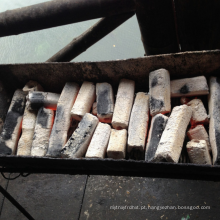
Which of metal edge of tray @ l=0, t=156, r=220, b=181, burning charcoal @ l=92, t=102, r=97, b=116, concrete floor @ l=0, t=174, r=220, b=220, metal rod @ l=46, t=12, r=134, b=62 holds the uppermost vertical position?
metal rod @ l=46, t=12, r=134, b=62

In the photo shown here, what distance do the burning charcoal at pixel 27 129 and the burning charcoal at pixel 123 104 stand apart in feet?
2.95

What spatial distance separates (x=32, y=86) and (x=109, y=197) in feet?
4.90

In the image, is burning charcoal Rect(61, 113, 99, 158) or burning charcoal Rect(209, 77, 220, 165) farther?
burning charcoal Rect(61, 113, 99, 158)

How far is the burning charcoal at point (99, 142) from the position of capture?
2166 mm

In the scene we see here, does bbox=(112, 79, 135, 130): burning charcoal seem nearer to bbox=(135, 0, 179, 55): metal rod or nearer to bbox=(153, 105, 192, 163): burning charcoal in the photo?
bbox=(153, 105, 192, 163): burning charcoal

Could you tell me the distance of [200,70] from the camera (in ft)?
7.98

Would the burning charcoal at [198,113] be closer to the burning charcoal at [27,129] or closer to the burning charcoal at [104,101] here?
the burning charcoal at [104,101]

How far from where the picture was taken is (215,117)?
215cm

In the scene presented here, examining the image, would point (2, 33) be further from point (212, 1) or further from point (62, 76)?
point (212, 1)

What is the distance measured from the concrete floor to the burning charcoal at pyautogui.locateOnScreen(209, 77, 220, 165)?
0.50 metres

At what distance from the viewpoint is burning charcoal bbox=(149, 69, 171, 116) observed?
7.43 ft

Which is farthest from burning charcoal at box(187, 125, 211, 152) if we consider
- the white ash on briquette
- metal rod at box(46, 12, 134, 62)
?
metal rod at box(46, 12, 134, 62)

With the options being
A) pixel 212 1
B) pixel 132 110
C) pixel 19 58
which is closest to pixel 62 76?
pixel 132 110

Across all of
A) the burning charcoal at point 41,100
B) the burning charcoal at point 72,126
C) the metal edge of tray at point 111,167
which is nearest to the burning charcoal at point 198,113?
the metal edge of tray at point 111,167
